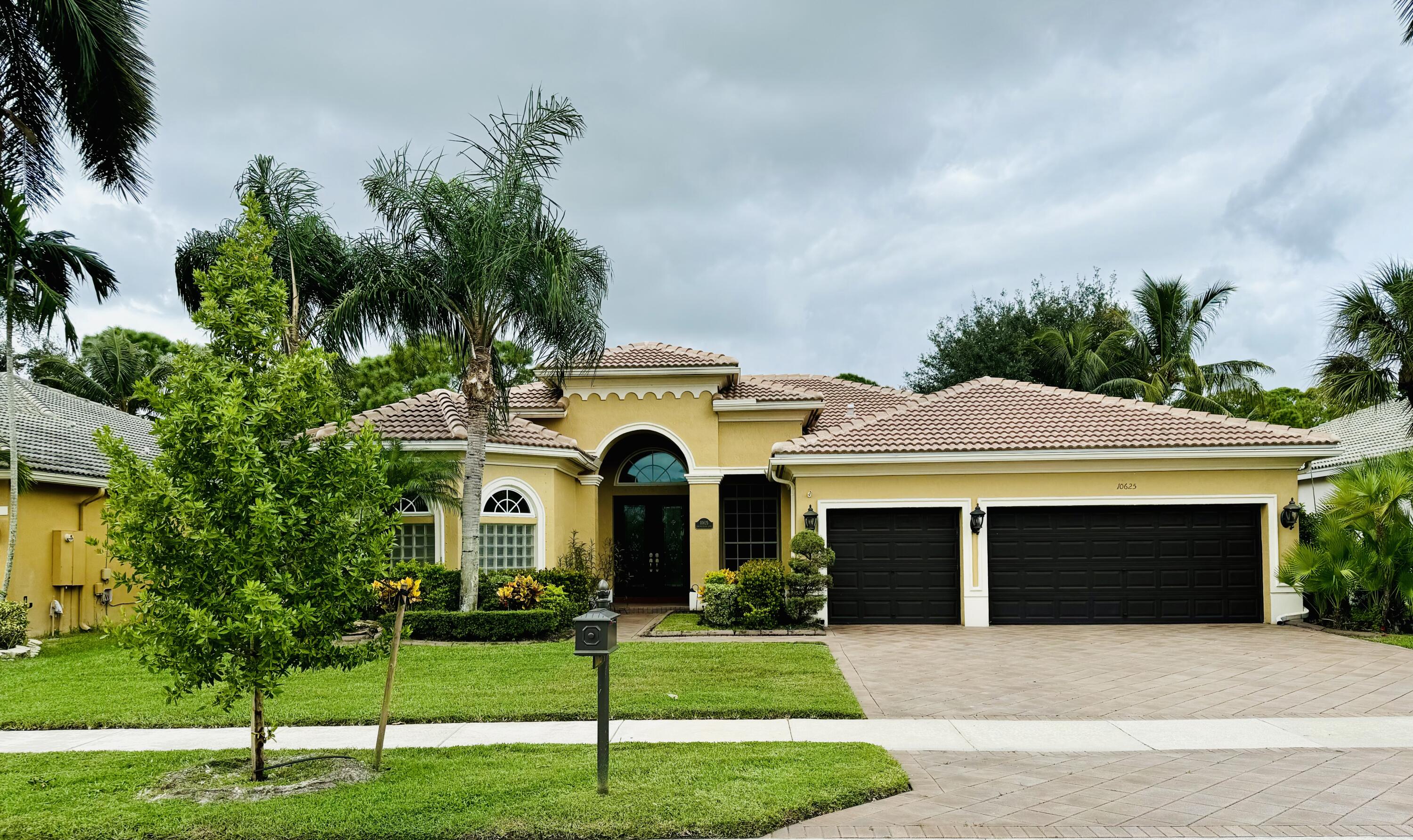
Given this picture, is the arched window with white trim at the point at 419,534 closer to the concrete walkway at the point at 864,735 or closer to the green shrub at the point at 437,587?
the green shrub at the point at 437,587

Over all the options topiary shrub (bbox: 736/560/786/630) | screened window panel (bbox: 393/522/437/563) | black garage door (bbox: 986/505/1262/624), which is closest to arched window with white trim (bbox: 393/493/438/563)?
screened window panel (bbox: 393/522/437/563)

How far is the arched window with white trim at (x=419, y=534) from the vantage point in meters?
16.9

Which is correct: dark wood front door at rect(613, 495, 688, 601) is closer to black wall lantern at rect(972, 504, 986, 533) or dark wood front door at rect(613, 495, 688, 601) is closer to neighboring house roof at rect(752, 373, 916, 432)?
neighboring house roof at rect(752, 373, 916, 432)

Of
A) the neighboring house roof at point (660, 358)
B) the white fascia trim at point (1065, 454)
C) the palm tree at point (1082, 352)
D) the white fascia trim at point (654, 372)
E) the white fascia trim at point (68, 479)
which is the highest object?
the palm tree at point (1082, 352)

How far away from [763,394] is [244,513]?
15382 mm

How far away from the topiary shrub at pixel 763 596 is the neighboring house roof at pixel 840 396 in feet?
20.7

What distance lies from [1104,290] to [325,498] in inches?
1365

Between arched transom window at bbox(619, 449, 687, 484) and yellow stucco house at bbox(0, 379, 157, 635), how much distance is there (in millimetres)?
10885

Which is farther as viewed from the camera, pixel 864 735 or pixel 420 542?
pixel 420 542

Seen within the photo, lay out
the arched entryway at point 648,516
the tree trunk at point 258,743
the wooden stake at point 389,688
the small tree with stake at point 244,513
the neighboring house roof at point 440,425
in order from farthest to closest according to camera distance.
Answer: the arched entryway at point 648,516
the neighboring house roof at point 440,425
the wooden stake at point 389,688
the tree trunk at point 258,743
the small tree with stake at point 244,513

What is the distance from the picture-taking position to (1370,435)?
24.0 m

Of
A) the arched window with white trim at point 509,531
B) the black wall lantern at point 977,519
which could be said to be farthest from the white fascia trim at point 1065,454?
the arched window with white trim at point 509,531

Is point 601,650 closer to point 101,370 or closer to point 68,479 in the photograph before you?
point 68,479

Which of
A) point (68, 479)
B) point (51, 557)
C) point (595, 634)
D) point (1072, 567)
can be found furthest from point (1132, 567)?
point (51, 557)
